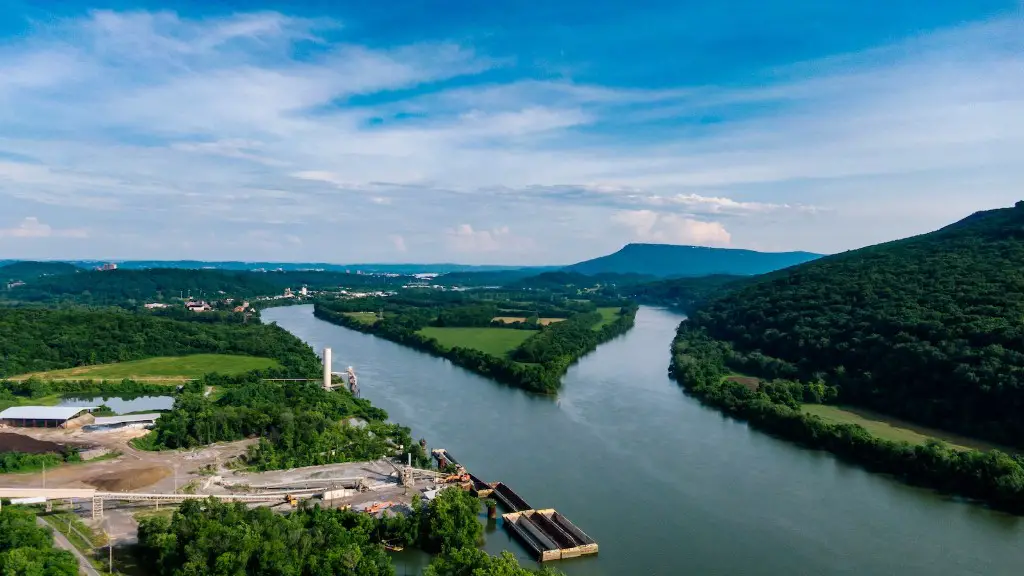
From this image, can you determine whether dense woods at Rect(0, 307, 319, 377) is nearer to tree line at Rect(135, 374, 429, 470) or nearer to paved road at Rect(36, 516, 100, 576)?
tree line at Rect(135, 374, 429, 470)

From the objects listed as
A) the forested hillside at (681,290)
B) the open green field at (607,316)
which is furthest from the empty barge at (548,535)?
the forested hillside at (681,290)

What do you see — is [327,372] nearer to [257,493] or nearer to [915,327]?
[257,493]

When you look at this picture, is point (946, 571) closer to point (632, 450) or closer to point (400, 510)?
point (632, 450)

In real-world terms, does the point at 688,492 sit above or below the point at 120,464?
below

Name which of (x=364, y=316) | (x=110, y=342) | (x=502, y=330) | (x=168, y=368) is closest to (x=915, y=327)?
(x=502, y=330)

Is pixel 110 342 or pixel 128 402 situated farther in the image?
pixel 110 342

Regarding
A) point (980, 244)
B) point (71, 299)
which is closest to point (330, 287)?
point (71, 299)
